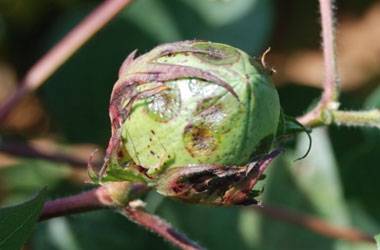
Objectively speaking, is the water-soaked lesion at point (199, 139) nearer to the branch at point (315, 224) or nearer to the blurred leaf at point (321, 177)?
the branch at point (315, 224)

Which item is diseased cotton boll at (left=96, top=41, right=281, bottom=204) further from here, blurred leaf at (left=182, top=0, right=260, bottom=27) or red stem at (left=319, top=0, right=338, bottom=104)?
blurred leaf at (left=182, top=0, right=260, bottom=27)

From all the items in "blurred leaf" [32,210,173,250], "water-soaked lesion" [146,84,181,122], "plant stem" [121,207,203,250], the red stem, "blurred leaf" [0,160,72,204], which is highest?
"water-soaked lesion" [146,84,181,122]

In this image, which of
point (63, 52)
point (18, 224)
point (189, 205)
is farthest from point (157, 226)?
point (189, 205)

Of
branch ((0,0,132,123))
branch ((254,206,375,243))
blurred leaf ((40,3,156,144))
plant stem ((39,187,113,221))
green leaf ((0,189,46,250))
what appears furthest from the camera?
blurred leaf ((40,3,156,144))

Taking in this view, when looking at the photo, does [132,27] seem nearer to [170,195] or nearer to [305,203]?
[305,203]

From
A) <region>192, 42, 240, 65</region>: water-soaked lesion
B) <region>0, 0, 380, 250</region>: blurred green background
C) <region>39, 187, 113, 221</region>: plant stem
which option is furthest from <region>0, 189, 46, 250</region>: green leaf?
<region>0, 0, 380, 250</region>: blurred green background

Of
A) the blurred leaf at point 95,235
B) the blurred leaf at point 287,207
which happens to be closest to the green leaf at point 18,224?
the blurred leaf at point 95,235
